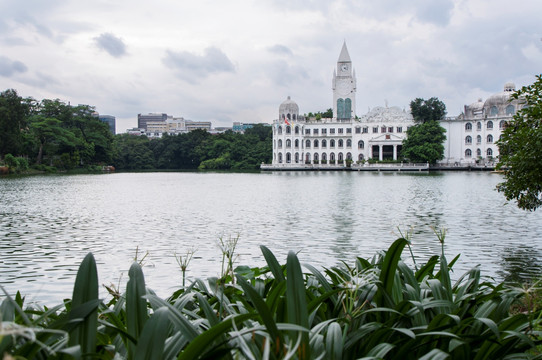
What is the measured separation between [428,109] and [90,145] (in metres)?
50.5

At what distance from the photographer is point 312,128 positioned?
311 feet

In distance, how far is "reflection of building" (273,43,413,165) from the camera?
3521 inches

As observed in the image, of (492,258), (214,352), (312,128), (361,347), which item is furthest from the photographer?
(312,128)

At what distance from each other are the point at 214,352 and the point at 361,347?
1.06 m

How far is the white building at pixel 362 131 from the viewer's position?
82.9m

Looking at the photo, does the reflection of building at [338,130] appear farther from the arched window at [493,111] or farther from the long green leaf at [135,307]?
the long green leaf at [135,307]

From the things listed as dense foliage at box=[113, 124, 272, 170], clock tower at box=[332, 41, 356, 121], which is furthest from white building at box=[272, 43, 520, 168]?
dense foliage at box=[113, 124, 272, 170]

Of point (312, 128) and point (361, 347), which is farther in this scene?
point (312, 128)

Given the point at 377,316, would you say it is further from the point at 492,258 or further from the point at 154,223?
the point at 154,223

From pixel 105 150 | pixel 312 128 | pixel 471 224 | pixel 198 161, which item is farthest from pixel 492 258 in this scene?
pixel 198 161

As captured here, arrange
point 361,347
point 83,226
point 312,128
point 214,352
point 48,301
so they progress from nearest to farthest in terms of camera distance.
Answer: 1. point 214,352
2. point 361,347
3. point 48,301
4. point 83,226
5. point 312,128

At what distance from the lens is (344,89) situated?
95.9 m

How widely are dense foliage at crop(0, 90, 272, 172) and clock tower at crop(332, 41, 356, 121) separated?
1436 cm

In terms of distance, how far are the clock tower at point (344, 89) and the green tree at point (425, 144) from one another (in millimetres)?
18099
